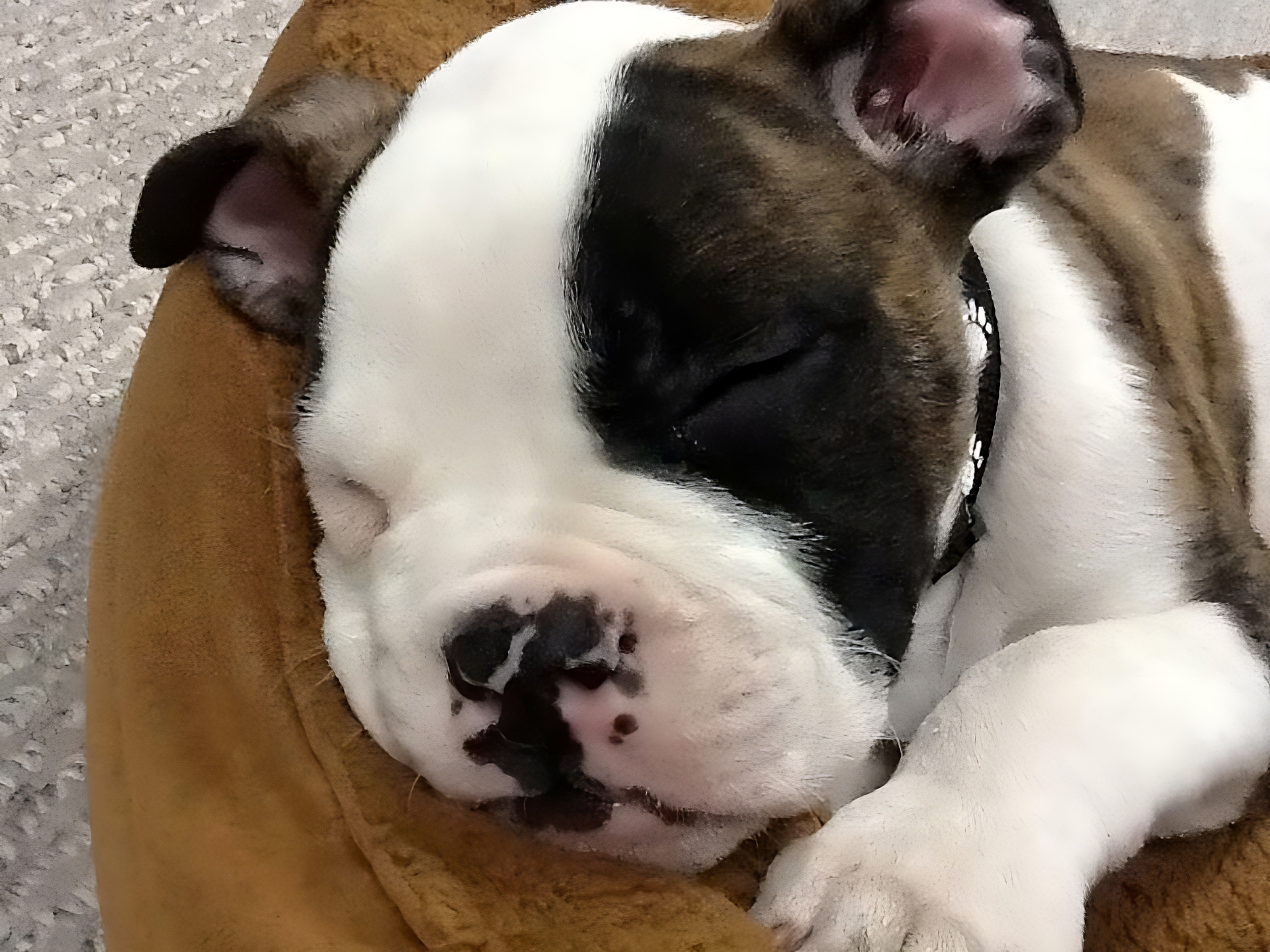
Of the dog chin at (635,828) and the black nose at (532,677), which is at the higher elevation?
the black nose at (532,677)

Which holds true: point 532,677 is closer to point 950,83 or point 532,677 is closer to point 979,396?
point 979,396

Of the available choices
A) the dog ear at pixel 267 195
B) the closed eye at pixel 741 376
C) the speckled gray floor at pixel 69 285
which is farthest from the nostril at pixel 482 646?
the speckled gray floor at pixel 69 285

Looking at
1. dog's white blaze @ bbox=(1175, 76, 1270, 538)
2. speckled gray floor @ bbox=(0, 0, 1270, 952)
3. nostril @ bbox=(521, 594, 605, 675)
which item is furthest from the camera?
dog's white blaze @ bbox=(1175, 76, 1270, 538)

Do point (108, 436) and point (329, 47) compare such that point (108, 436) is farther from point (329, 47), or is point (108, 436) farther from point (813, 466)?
point (813, 466)

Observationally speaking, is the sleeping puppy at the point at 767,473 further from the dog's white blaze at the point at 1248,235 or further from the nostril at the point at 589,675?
the dog's white blaze at the point at 1248,235

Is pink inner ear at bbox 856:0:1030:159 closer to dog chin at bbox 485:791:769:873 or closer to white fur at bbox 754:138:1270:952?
white fur at bbox 754:138:1270:952

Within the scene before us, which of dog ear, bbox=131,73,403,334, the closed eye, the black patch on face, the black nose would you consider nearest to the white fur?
the black patch on face
